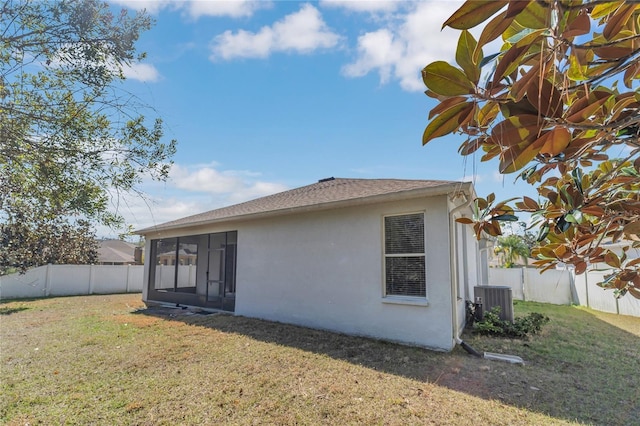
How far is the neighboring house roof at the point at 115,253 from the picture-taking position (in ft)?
78.1

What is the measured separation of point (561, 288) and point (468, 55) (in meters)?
15.6

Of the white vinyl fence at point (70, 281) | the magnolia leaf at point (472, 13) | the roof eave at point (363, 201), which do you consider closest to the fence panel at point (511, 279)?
the roof eave at point (363, 201)

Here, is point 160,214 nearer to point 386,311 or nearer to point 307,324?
point 386,311

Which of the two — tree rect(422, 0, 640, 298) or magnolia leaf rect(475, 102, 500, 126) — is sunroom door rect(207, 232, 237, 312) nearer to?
magnolia leaf rect(475, 102, 500, 126)

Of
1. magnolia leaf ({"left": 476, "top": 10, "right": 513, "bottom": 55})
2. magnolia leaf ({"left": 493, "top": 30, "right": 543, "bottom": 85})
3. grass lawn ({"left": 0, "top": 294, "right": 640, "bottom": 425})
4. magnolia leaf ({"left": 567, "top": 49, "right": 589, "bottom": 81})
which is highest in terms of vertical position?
magnolia leaf ({"left": 567, "top": 49, "right": 589, "bottom": 81})

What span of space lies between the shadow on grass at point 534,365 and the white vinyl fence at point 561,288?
3.25 m

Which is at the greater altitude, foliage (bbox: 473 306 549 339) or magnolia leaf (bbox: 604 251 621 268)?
magnolia leaf (bbox: 604 251 621 268)

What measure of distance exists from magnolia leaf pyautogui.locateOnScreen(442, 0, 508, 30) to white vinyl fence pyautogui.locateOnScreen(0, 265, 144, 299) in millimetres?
18597

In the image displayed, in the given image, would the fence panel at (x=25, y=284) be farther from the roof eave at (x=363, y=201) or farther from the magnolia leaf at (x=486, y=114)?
the magnolia leaf at (x=486, y=114)

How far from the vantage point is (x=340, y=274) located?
7.02 meters

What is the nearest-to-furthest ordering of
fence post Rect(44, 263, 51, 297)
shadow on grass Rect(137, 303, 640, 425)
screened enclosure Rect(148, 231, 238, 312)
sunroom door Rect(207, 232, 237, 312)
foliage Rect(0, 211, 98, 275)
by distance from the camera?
foliage Rect(0, 211, 98, 275)
shadow on grass Rect(137, 303, 640, 425)
sunroom door Rect(207, 232, 237, 312)
screened enclosure Rect(148, 231, 238, 312)
fence post Rect(44, 263, 51, 297)

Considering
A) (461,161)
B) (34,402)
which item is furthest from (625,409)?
(34,402)

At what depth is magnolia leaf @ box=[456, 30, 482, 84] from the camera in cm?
95

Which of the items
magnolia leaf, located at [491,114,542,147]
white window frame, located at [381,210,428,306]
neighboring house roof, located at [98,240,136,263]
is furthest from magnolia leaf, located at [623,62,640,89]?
neighboring house roof, located at [98,240,136,263]
